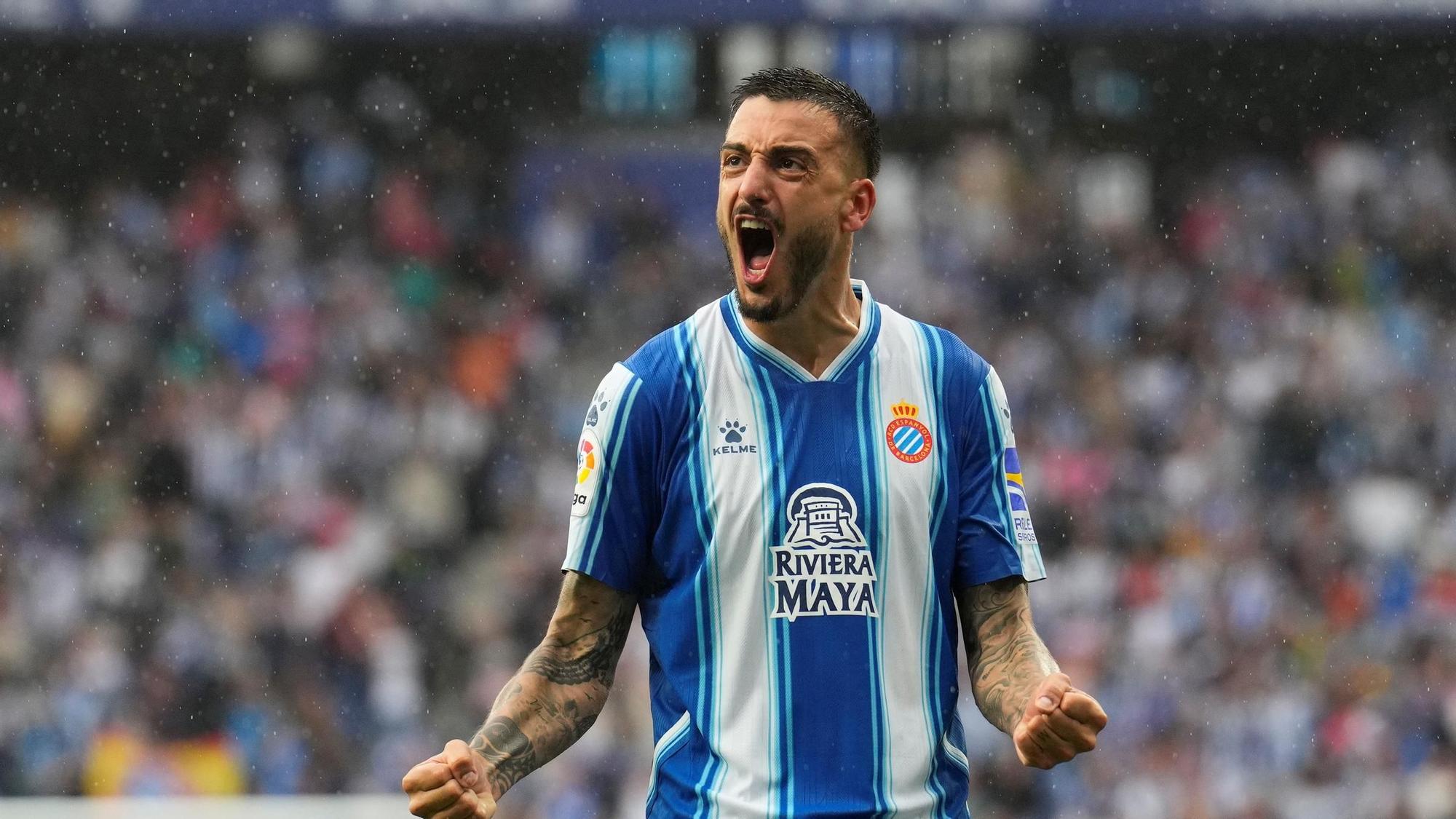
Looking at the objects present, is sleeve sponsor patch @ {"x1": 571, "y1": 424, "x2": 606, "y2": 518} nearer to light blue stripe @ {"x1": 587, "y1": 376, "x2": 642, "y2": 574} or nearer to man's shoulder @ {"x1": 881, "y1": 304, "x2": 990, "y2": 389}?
light blue stripe @ {"x1": 587, "y1": 376, "x2": 642, "y2": 574}

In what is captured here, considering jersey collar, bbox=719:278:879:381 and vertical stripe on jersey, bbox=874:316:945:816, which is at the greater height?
jersey collar, bbox=719:278:879:381

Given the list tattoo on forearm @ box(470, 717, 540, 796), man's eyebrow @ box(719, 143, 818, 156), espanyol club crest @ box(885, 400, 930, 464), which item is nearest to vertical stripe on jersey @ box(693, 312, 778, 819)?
espanyol club crest @ box(885, 400, 930, 464)

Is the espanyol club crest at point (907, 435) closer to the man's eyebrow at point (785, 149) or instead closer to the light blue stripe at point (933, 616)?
the light blue stripe at point (933, 616)

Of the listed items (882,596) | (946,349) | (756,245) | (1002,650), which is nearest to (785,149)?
(756,245)

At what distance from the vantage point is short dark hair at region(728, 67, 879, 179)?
3.18 metres

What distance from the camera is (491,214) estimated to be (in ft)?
48.3

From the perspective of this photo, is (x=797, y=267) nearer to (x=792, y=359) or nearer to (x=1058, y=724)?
(x=792, y=359)

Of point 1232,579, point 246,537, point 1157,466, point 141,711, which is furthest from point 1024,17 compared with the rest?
point 141,711

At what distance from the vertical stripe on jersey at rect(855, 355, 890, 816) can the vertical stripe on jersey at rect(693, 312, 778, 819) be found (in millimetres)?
155

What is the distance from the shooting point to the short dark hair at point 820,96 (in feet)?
10.4

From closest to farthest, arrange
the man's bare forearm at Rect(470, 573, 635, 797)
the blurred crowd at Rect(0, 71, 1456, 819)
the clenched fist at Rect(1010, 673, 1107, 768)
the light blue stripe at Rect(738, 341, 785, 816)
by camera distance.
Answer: the clenched fist at Rect(1010, 673, 1107, 768), the light blue stripe at Rect(738, 341, 785, 816), the man's bare forearm at Rect(470, 573, 635, 797), the blurred crowd at Rect(0, 71, 1456, 819)

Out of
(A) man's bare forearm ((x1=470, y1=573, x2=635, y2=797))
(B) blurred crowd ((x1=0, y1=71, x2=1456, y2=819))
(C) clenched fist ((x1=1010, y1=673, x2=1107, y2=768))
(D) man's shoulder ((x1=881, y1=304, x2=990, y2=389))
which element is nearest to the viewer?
(C) clenched fist ((x1=1010, y1=673, x2=1107, y2=768))

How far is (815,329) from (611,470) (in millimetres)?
418

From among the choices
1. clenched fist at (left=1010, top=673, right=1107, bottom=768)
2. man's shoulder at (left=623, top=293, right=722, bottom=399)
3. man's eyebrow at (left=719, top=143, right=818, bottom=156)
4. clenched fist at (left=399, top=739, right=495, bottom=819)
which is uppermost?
man's eyebrow at (left=719, top=143, right=818, bottom=156)
